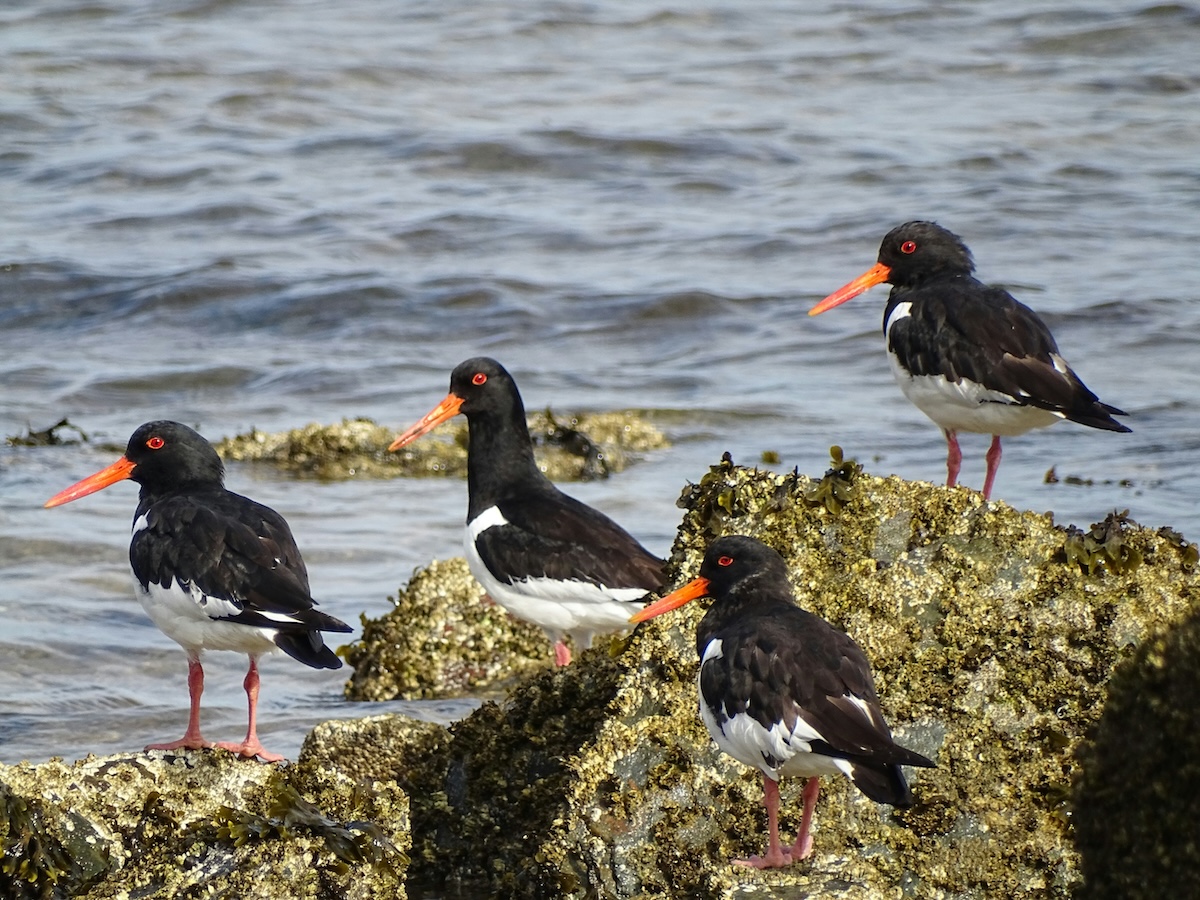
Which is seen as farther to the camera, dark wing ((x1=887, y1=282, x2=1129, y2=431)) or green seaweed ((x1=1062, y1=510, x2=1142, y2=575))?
dark wing ((x1=887, y1=282, x2=1129, y2=431))

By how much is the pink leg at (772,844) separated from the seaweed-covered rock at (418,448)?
6.06m

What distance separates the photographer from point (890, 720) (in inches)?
165

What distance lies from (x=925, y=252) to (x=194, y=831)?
4.51m

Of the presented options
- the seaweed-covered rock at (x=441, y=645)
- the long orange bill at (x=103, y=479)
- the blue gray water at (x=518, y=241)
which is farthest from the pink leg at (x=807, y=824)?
the long orange bill at (x=103, y=479)

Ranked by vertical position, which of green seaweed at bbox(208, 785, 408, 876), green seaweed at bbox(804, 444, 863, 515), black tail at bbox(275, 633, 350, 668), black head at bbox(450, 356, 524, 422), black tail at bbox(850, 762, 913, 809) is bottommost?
green seaweed at bbox(208, 785, 408, 876)

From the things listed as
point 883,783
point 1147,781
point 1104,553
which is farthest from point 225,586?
point 1147,781

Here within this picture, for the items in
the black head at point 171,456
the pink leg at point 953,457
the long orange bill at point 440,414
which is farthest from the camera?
the long orange bill at point 440,414

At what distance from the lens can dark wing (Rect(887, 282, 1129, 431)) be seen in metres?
6.36

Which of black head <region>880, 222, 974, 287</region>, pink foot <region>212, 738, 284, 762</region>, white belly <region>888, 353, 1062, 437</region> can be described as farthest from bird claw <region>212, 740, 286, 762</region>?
black head <region>880, 222, 974, 287</region>

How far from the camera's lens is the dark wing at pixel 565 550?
20.6 feet

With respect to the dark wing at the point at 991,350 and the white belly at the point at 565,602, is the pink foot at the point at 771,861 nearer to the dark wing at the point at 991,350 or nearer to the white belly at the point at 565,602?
the white belly at the point at 565,602

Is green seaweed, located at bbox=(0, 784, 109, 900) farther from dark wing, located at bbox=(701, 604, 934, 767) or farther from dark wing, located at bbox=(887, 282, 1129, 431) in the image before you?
dark wing, located at bbox=(887, 282, 1129, 431)

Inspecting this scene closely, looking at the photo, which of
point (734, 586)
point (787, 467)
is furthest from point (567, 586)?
point (787, 467)

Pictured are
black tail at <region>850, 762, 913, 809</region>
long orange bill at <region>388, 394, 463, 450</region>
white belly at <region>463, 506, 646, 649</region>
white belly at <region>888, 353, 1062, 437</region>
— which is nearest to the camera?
black tail at <region>850, 762, 913, 809</region>
